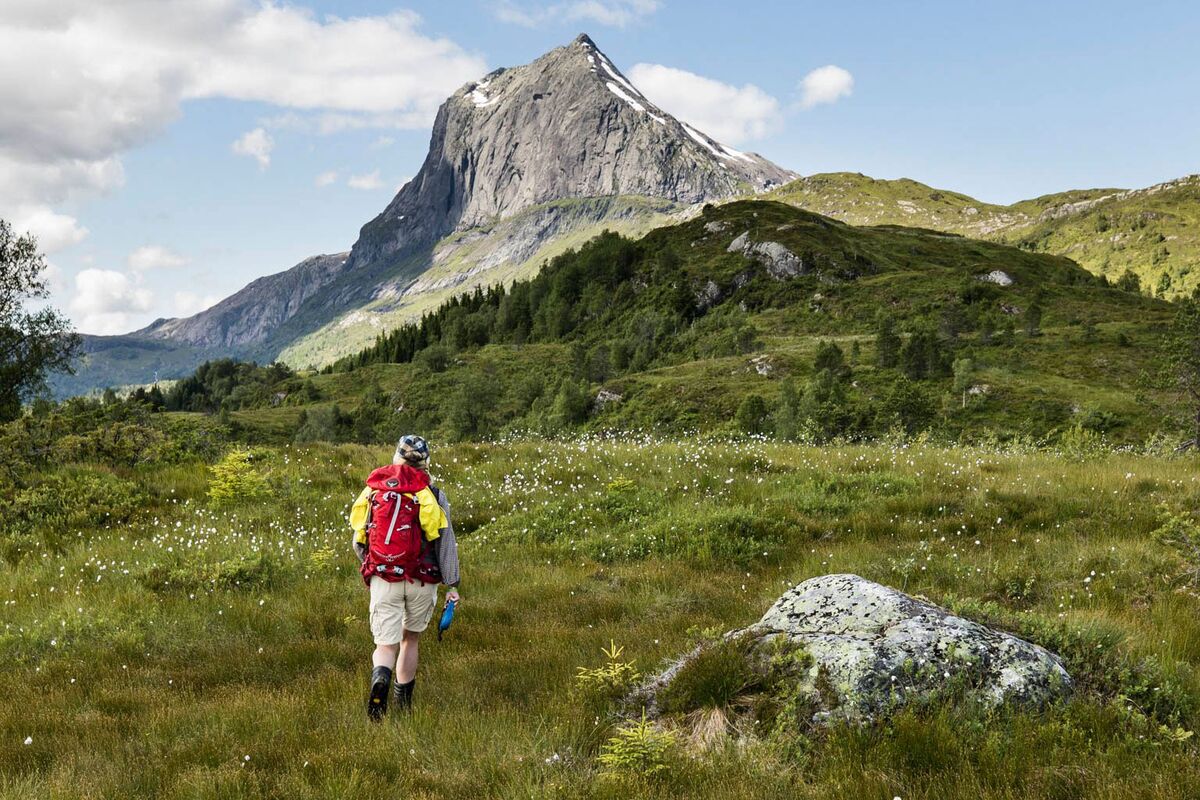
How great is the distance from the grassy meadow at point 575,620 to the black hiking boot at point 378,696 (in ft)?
0.49

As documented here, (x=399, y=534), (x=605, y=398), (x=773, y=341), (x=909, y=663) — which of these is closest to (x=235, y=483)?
(x=399, y=534)

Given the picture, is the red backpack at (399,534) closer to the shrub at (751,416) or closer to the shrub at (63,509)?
the shrub at (63,509)

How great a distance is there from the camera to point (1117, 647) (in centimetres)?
498

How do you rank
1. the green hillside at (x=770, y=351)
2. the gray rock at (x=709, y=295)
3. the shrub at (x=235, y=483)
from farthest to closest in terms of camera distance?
the gray rock at (x=709, y=295), the green hillside at (x=770, y=351), the shrub at (x=235, y=483)

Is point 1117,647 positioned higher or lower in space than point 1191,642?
higher

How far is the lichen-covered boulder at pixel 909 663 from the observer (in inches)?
170

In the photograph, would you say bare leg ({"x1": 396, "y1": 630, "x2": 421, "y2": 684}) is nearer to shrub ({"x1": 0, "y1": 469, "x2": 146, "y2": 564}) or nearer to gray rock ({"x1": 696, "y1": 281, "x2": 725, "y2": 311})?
shrub ({"x1": 0, "y1": 469, "x2": 146, "y2": 564})

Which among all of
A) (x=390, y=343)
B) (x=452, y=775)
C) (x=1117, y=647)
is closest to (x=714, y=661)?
(x=452, y=775)

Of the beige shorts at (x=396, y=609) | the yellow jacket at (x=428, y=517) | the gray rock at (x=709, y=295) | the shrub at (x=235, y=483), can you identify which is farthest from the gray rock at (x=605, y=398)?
the beige shorts at (x=396, y=609)

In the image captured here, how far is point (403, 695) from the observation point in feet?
18.2

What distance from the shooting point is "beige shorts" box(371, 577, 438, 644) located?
18.6 ft

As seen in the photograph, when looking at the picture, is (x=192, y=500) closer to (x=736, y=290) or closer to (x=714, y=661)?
(x=714, y=661)

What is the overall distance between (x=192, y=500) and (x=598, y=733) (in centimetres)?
1082

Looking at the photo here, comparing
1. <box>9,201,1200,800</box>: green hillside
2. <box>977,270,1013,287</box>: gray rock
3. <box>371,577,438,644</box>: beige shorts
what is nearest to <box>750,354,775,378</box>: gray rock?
<box>977,270,1013,287</box>: gray rock
